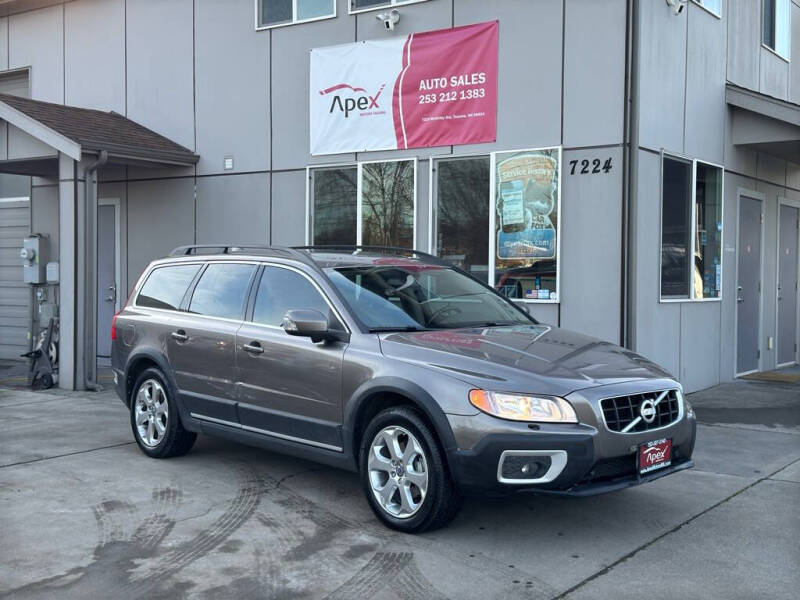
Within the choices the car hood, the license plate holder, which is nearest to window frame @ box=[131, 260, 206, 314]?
the car hood


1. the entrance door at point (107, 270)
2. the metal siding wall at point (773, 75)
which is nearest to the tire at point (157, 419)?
the entrance door at point (107, 270)

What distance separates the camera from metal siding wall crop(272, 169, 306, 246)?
1223cm

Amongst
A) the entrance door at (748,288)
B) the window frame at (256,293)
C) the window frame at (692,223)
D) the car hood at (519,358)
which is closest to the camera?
the car hood at (519,358)

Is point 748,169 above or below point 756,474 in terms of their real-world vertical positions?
above

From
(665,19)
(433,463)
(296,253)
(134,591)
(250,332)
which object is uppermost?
(665,19)

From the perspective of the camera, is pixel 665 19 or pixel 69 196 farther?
pixel 69 196

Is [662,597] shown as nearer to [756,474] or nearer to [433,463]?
[433,463]

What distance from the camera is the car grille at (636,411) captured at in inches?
201

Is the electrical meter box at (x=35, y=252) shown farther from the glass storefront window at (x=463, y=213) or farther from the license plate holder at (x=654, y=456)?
the license plate holder at (x=654, y=456)

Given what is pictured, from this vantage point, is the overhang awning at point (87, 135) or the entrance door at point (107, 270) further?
the entrance door at point (107, 270)

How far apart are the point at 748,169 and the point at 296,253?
8334 mm

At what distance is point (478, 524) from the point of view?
5590 millimetres

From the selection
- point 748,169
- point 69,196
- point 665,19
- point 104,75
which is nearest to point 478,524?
point 665,19

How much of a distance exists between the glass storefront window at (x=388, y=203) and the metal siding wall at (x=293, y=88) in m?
0.67
